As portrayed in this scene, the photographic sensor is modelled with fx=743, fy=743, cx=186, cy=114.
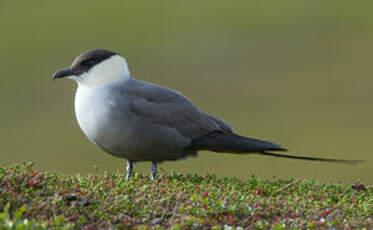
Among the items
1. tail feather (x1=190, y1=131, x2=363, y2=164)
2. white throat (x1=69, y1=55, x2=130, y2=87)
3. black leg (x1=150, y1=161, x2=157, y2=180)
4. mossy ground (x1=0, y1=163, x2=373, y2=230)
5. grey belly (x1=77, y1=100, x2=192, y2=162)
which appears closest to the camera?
mossy ground (x1=0, y1=163, x2=373, y2=230)

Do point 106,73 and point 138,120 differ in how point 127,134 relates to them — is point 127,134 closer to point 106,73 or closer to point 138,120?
point 138,120

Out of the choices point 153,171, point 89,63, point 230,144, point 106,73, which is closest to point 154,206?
point 153,171

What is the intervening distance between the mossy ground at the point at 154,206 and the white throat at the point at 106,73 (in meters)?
1.32

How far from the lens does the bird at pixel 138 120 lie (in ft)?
27.9

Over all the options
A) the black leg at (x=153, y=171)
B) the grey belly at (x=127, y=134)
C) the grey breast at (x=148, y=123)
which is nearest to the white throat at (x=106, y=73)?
the grey breast at (x=148, y=123)

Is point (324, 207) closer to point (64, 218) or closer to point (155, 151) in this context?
point (155, 151)

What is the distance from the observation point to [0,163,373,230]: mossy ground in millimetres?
6449

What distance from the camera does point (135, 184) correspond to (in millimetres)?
7855

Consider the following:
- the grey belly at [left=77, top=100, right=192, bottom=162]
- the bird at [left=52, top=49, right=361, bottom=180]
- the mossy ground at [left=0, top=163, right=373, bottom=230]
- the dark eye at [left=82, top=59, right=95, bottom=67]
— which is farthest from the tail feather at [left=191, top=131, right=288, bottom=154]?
the dark eye at [left=82, top=59, right=95, bottom=67]

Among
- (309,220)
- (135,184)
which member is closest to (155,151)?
(135,184)

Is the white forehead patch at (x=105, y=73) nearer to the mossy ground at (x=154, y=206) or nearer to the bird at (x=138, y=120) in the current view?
the bird at (x=138, y=120)

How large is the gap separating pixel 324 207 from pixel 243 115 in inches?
888

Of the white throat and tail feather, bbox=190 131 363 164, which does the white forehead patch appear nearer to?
the white throat

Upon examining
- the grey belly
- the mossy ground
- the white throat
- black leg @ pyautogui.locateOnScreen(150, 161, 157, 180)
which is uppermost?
the white throat
